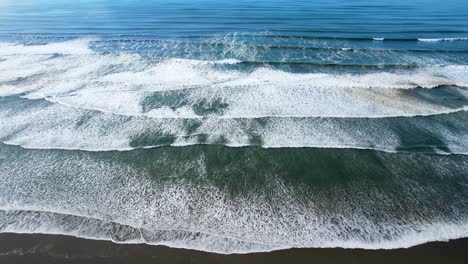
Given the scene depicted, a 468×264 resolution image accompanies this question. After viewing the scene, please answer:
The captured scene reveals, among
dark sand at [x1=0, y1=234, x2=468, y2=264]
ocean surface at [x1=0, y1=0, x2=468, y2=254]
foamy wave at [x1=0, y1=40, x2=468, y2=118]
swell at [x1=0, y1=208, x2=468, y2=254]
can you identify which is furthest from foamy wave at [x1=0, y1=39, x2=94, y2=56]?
dark sand at [x1=0, y1=234, x2=468, y2=264]

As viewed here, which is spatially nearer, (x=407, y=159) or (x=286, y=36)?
(x=407, y=159)

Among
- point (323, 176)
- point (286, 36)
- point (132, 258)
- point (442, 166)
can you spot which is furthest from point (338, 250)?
point (286, 36)

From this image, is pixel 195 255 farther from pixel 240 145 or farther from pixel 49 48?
pixel 49 48

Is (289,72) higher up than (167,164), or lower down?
higher up

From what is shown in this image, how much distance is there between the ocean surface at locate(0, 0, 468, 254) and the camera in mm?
7012

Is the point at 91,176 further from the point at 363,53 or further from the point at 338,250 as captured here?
the point at 363,53

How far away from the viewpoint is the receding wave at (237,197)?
6.70 m

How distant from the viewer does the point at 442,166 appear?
8.81 meters

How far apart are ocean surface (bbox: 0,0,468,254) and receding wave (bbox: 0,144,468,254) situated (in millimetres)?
38

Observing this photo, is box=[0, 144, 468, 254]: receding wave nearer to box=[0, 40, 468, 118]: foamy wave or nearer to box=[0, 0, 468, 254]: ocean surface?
box=[0, 0, 468, 254]: ocean surface

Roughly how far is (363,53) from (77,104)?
18525mm

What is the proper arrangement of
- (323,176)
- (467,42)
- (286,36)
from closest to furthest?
(323,176) → (467,42) → (286,36)

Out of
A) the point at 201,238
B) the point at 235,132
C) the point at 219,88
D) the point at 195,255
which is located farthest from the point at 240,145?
the point at 219,88

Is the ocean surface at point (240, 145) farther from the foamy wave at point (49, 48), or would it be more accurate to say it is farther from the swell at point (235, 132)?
the foamy wave at point (49, 48)
